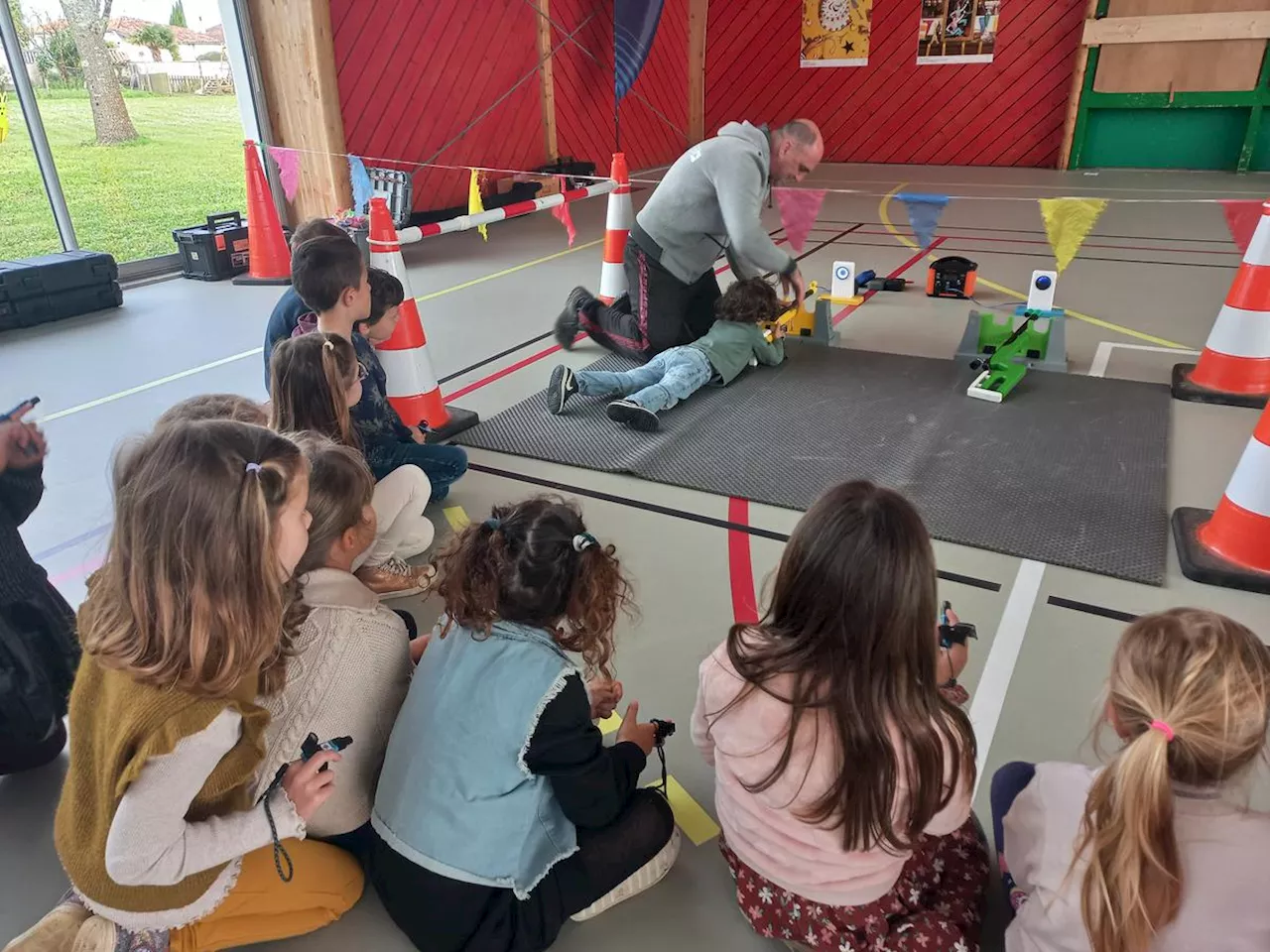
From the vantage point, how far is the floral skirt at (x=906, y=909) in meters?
1.44

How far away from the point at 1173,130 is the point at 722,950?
11.4 m

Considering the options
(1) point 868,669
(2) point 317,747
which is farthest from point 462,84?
(1) point 868,669

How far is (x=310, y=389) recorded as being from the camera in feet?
7.86

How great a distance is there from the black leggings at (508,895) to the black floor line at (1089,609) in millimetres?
1428

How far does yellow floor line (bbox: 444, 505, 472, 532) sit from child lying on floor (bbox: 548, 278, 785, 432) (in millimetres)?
879

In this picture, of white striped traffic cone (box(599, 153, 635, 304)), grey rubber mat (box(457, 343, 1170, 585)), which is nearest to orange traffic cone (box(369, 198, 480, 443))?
grey rubber mat (box(457, 343, 1170, 585))

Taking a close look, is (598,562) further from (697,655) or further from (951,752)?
(697,655)

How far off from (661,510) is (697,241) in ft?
6.29

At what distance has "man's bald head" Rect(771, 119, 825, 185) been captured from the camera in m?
4.14

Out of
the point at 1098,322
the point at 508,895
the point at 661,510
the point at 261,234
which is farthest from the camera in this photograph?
the point at 261,234

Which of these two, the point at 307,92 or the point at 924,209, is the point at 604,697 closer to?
the point at 924,209

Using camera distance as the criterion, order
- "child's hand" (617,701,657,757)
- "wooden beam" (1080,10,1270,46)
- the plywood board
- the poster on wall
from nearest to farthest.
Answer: "child's hand" (617,701,657,757), "wooden beam" (1080,10,1270,46), the plywood board, the poster on wall

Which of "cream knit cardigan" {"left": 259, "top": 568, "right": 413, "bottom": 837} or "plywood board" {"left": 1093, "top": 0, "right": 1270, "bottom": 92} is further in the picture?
"plywood board" {"left": 1093, "top": 0, "right": 1270, "bottom": 92}

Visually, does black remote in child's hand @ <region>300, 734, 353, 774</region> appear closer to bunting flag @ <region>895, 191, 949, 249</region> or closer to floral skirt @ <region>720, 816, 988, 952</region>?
floral skirt @ <region>720, 816, 988, 952</region>
